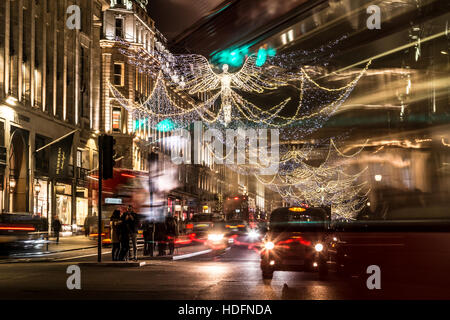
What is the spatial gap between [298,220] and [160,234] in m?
12.1

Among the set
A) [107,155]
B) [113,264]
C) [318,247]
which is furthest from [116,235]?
[318,247]

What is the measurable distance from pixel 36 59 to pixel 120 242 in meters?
28.0

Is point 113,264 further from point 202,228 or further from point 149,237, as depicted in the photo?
point 202,228

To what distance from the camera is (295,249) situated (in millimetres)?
16359

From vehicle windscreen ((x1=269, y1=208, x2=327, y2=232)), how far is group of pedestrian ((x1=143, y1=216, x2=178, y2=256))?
11367 millimetres

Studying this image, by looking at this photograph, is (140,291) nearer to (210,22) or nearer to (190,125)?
(210,22)

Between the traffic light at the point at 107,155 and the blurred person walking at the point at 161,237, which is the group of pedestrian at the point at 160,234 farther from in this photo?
the traffic light at the point at 107,155

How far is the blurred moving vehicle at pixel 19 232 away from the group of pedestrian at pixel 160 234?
4.48 metres

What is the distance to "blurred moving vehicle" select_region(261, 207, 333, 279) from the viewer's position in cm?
1628

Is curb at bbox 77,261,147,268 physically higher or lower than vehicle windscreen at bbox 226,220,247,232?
lower

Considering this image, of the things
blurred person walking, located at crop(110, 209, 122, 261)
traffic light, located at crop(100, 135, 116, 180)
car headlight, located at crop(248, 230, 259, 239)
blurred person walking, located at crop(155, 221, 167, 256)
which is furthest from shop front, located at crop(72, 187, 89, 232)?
traffic light, located at crop(100, 135, 116, 180)

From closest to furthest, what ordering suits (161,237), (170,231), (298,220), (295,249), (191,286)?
(191,286), (295,249), (298,220), (161,237), (170,231)

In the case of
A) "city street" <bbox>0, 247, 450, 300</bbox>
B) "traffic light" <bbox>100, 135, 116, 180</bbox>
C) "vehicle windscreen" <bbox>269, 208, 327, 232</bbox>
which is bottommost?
"city street" <bbox>0, 247, 450, 300</bbox>

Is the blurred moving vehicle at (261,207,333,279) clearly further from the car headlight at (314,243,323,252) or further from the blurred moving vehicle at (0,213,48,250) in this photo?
the blurred moving vehicle at (0,213,48,250)
